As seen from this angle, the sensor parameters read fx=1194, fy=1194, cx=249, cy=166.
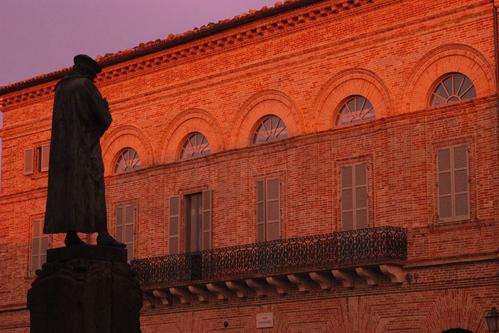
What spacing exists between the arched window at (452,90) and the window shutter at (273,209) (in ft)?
18.1

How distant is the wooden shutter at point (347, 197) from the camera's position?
30.2 meters

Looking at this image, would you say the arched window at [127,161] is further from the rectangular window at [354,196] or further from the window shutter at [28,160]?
the rectangular window at [354,196]

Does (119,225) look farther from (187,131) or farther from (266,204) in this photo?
(266,204)

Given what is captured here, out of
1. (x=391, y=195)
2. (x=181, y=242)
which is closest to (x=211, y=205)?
(x=181, y=242)

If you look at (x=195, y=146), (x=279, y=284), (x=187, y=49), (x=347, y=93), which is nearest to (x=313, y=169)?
(x=347, y=93)

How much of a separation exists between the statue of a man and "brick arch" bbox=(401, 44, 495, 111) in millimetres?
15210

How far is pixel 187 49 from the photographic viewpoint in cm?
3575

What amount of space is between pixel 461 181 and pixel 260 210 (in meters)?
6.82

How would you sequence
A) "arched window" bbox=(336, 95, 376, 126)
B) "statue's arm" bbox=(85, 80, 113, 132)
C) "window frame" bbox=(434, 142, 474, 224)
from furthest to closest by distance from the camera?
"arched window" bbox=(336, 95, 376, 126)
"window frame" bbox=(434, 142, 474, 224)
"statue's arm" bbox=(85, 80, 113, 132)

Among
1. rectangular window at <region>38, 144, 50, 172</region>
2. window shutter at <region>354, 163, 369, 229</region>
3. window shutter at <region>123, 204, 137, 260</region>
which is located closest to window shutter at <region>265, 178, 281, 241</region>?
window shutter at <region>354, 163, 369, 229</region>

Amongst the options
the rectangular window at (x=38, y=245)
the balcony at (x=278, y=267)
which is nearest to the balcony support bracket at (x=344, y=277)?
the balcony at (x=278, y=267)

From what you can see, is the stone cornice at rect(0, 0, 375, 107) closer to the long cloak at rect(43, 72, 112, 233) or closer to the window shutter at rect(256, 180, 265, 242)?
the window shutter at rect(256, 180, 265, 242)

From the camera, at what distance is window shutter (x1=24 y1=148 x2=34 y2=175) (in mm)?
40781

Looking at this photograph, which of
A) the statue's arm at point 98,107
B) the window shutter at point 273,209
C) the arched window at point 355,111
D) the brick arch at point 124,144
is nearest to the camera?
the statue's arm at point 98,107
